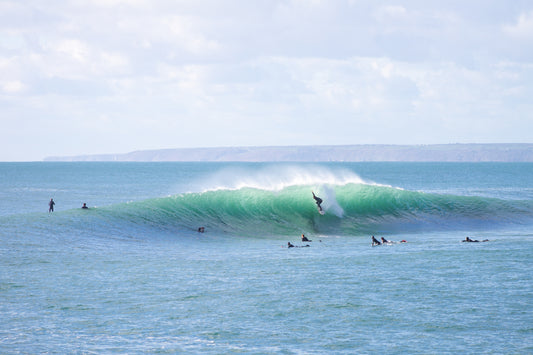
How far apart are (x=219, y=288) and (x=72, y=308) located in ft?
13.8

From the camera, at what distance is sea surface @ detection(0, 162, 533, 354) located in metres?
13.8

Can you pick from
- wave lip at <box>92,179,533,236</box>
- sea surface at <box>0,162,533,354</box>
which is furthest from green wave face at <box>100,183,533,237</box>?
sea surface at <box>0,162,533,354</box>

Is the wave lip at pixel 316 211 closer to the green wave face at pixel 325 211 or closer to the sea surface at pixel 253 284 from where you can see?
the green wave face at pixel 325 211

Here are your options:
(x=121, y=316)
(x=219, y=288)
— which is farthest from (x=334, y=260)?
(x=121, y=316)

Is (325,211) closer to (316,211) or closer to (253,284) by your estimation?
(316,211)

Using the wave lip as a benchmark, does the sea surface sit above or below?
below

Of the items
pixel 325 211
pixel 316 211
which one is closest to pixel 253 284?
pixel 316 211

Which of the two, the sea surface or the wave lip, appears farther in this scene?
the wave lip

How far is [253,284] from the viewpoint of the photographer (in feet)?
62.6

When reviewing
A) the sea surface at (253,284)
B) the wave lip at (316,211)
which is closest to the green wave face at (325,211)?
the wave lip at (316,211)

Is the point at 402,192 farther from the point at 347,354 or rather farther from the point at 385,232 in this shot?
the point at 347,354

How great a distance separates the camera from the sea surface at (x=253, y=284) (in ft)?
45.2

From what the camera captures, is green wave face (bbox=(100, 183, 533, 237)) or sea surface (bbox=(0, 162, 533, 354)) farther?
green wave face (bbox=(100, 183, 533, 237))

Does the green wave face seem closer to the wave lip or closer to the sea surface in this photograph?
the wave lip
